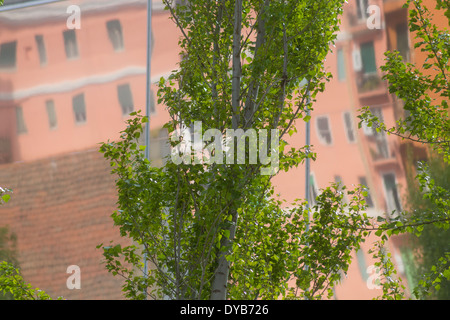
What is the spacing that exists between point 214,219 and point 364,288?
4.67 m

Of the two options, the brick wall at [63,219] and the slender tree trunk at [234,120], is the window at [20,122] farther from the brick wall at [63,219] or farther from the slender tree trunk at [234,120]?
the slender tree trunk at [234,120]

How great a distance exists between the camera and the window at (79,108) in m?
9.95

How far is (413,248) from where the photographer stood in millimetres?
8602

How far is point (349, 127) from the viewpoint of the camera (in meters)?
8.97

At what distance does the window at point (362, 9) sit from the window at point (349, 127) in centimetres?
119

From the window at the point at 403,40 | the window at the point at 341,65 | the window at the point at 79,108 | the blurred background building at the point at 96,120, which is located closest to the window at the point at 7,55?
the blurred background building at the point at 96,120

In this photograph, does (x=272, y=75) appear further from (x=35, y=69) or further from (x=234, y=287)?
(x=35, y=69)

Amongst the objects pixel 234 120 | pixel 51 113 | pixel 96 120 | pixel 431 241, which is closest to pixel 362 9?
pixel 431 241

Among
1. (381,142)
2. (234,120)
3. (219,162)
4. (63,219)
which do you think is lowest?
(219,162)

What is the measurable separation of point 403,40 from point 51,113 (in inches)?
189

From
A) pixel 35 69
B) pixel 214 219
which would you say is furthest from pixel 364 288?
pixel 35 69

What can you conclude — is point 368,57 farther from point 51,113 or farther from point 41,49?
point 41,49

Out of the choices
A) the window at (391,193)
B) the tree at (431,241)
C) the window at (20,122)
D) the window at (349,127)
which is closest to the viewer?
the tree at (431,241)

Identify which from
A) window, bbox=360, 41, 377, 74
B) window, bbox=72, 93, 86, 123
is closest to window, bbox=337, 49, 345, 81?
window, bbox=360, 41, 377, 74
